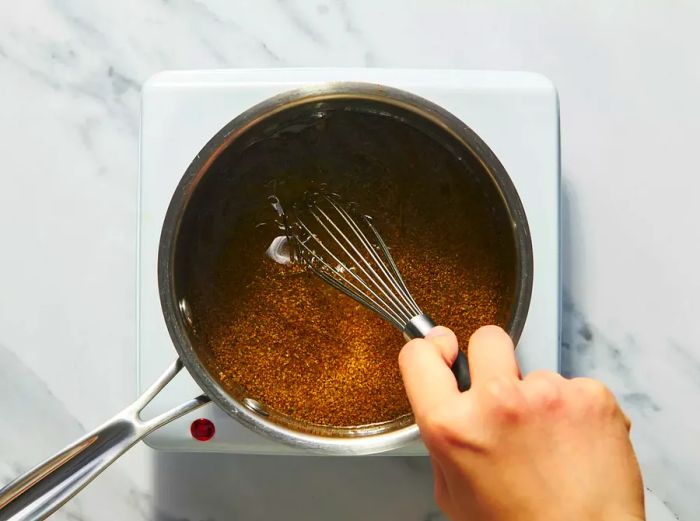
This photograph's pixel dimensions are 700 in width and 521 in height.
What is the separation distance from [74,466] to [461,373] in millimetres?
254

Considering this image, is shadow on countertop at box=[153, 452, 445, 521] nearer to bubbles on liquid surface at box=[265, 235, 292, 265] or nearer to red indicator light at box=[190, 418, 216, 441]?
red indicator light at box=[190, 418, 216, 441]

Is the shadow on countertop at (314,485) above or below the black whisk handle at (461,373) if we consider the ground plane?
below

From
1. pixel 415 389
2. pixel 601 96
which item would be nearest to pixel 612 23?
pixel 601 96

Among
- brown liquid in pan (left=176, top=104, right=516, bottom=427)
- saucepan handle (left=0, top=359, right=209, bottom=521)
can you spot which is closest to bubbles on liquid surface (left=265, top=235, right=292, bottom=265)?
brown liquid in pan (left=176, top=104, right=516, bottom=427)

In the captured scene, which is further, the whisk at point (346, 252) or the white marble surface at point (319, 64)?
the white marble surface at point (319, 64)

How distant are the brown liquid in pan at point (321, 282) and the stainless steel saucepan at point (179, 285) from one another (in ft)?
0.10

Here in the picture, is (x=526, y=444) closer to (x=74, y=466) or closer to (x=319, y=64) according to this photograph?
(x=74, y=466)

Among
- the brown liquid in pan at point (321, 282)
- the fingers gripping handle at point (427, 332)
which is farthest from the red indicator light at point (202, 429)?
the fingers gripping handle at point (427, 332)

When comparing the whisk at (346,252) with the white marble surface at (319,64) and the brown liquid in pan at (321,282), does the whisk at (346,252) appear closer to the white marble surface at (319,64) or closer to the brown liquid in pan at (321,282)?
the brown liquid in pan at (321,282)

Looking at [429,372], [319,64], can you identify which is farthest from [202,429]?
[319,64]

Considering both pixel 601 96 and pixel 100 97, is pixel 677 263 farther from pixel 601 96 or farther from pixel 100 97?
pixel 100 97

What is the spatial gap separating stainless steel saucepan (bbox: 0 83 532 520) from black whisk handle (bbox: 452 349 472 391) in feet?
0.17

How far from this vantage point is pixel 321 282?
1.83 ft

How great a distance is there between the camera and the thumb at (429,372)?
403mm
